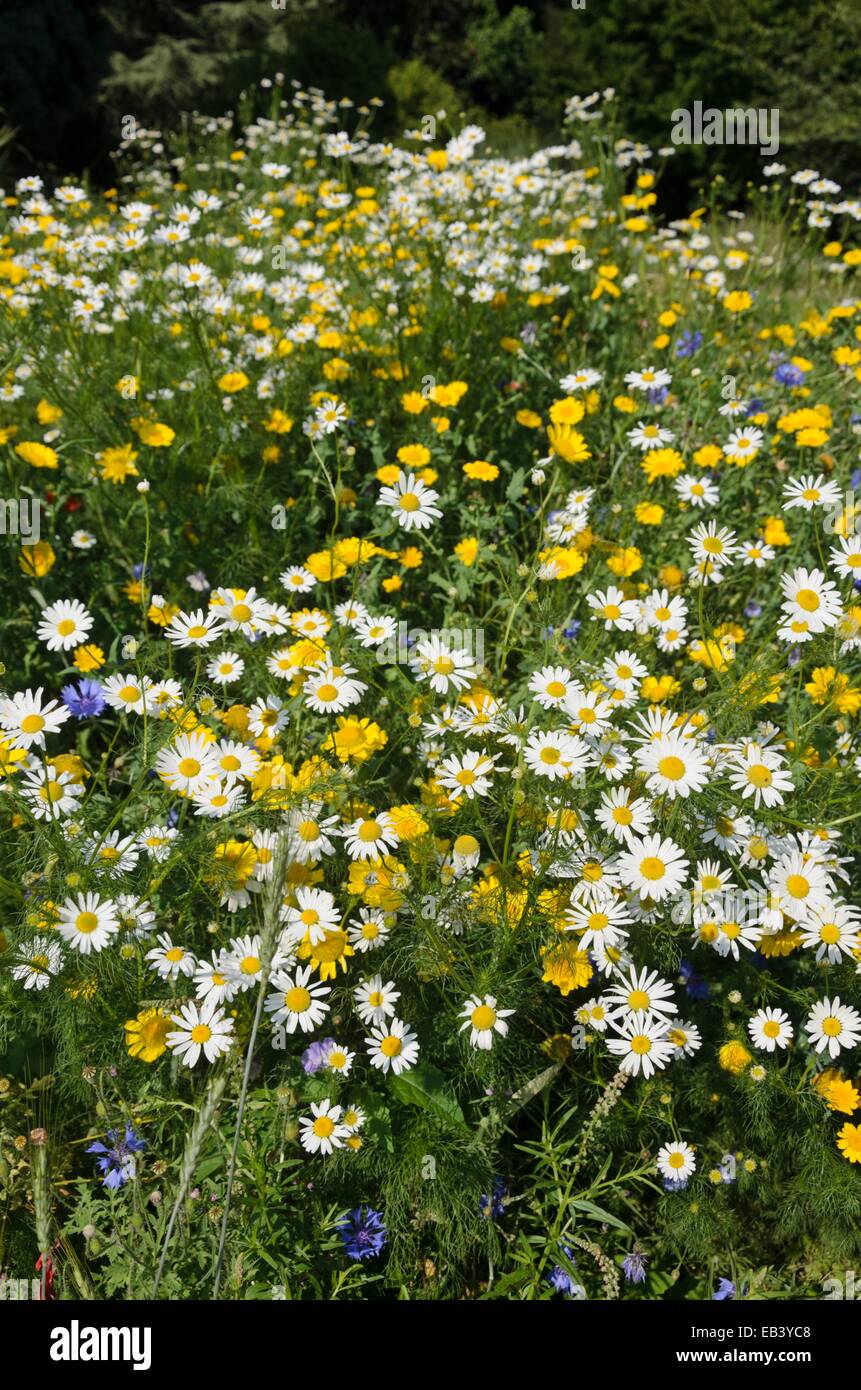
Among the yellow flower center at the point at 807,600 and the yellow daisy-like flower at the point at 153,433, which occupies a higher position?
the yellow daisy-like flower at the point at 153,433

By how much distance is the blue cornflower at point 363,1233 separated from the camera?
1.63m

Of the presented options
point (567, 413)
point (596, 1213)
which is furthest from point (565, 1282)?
point (567, 413)

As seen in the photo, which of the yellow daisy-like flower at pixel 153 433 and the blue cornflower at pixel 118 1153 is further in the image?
the yellow daisy-like flower at pixel 153 433

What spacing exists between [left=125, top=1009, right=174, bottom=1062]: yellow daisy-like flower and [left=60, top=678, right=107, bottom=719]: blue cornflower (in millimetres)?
776

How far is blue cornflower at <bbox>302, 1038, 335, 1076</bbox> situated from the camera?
1.67 m

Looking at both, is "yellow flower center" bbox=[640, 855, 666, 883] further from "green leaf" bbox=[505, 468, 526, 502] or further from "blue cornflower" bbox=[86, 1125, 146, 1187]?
"green leaf" bbox=[505, 468, 526, 502]

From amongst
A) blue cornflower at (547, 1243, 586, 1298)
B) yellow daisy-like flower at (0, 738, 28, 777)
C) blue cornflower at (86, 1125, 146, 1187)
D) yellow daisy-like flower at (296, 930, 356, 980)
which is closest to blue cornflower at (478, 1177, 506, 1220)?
blue cornflower at (547, 1243, 586, 1298)

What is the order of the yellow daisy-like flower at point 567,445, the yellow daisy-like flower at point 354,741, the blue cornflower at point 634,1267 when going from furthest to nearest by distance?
the yellow daisy-like flower at point 567,445 → the yellow daisy-like flower at point 354,741 → the blue cornflower at point 634,1267

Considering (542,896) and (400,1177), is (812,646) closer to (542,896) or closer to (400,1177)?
(542,896)

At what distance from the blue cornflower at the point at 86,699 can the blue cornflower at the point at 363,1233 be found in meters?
1.21

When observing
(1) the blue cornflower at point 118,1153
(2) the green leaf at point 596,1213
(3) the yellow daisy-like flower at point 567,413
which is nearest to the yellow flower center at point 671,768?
(2) the green leaf at point 596,1213

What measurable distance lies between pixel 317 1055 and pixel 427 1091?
0.22 metres

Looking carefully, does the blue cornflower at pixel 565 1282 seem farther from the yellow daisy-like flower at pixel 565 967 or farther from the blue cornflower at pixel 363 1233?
the yellow daisy-like flower at pixel 565 967

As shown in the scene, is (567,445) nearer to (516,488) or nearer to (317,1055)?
(516,488)
